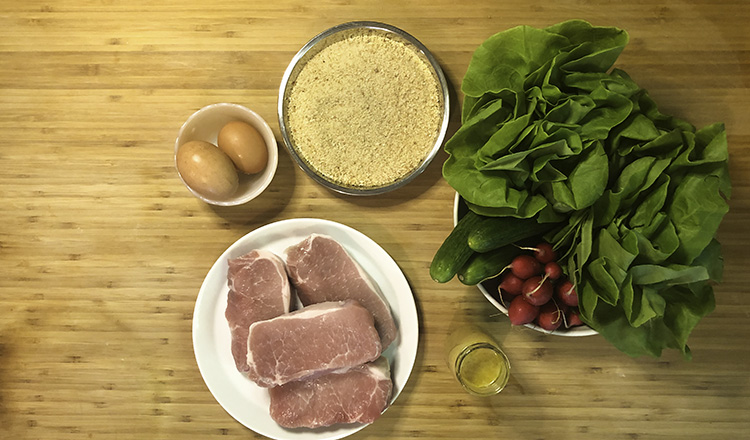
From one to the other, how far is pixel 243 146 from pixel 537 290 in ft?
2.10

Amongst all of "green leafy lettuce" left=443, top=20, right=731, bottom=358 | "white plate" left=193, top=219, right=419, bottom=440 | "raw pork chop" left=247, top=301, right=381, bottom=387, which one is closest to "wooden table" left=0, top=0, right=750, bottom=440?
"white plate" left=193, top=219, right=419, bottom=440

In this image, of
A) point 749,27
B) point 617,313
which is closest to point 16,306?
point 617,313

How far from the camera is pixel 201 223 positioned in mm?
1263

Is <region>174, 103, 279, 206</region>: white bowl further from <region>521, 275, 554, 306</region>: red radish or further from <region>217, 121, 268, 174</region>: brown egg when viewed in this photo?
<region>521, 275, 554, 306</region>: red radish

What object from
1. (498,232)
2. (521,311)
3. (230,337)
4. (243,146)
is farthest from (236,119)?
(521,311)

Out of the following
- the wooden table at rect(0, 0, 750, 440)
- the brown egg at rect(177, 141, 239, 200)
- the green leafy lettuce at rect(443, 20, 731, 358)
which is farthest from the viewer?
the wooden table at rect(0, 0, 750, 440)

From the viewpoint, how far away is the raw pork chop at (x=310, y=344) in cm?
116

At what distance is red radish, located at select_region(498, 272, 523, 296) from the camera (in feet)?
3.38

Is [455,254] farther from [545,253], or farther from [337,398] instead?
[337,398]

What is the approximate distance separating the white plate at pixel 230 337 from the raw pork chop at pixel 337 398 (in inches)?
1.5

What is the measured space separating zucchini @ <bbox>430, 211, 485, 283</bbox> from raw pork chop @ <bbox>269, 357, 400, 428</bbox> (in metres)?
0.28

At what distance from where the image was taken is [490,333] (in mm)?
1242

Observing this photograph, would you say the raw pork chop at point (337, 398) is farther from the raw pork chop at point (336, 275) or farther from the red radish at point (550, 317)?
the red radish at point (550, 317)

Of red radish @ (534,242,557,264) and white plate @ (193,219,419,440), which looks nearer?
red radish @ (534,242,557,264)
